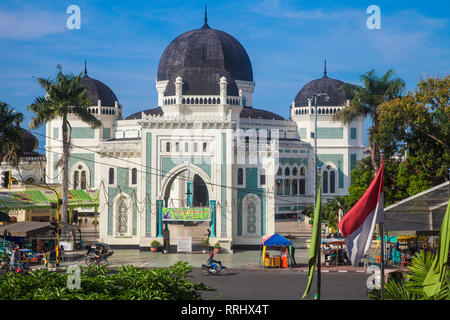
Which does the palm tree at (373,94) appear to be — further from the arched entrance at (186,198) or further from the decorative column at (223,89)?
the decorative column at (223,89)

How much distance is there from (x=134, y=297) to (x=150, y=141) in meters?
30.9

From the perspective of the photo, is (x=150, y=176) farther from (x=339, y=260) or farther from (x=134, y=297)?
(x=134, y=297)

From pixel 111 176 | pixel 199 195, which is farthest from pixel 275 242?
pixel 199 195

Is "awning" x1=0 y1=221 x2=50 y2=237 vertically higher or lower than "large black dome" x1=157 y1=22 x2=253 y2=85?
lower

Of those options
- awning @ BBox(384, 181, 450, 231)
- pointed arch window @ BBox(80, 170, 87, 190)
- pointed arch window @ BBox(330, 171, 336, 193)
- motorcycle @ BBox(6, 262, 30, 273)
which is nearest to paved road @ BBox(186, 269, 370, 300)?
awning @ BBox(384, 181, 450, 231)

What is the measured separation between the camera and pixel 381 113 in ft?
134

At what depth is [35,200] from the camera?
1903 inches

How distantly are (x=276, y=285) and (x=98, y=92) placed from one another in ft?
174

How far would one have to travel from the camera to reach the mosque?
42406 millimetres

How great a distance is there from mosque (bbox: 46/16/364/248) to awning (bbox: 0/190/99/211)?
618 centimetres

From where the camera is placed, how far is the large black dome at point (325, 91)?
7600cm

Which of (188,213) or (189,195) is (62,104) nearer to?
(188,213)

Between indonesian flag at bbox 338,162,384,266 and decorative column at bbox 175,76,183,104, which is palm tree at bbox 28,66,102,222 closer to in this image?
decorative column at bbox 175,76,183,104
